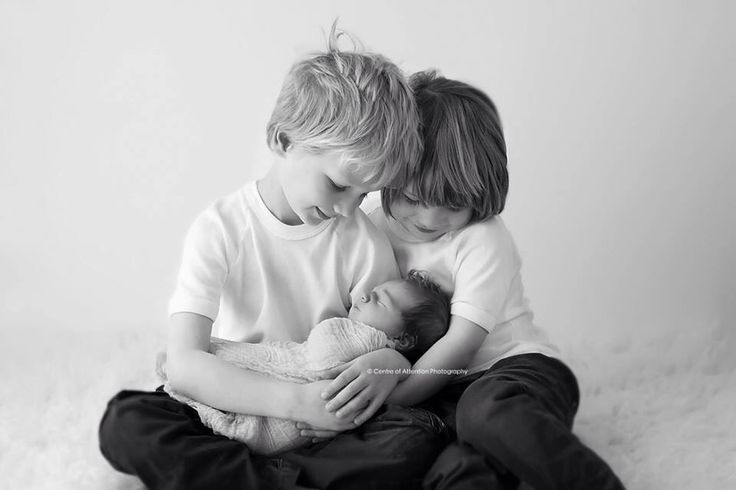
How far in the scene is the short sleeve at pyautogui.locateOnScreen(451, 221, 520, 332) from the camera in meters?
1.55

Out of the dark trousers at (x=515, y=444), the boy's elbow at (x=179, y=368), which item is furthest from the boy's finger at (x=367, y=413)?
the boy's elbow at (x=179, y=368)

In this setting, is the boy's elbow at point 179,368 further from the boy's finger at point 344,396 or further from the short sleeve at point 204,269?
the boy's finger at point 344,396

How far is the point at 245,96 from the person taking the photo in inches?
87.2

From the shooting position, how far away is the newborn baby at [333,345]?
4.70 feet

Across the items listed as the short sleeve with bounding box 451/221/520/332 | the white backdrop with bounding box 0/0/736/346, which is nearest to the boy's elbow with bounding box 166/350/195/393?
the short sleeve with bounding box 451/221/520/332

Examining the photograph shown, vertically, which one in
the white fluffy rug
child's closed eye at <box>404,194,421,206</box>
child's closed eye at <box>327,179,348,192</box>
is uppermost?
child's closed eye at <box>327,179,348,192</box>

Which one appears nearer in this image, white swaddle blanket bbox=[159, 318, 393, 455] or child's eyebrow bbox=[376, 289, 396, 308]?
white swaddle blanket bbox=[159, 318, 393, 455]

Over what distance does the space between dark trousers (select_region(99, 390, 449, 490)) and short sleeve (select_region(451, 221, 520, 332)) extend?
215mm

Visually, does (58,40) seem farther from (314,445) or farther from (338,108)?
(314,445)

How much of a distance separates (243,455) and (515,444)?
39cm

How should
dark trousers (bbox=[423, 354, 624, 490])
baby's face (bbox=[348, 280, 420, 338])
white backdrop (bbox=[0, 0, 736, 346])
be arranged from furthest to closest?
white backdrop (bbox=[0, 0, 736, 346]) → baby's face (bbox=[348, 280, 420, 338]) → dark trousers (bbox=[423, 354, 624, 490])

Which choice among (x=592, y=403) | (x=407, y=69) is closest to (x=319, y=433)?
(x=592, y=403)

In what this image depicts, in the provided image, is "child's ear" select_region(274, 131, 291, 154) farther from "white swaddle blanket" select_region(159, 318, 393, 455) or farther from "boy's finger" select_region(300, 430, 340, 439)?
"boy's finger" select_region(300, 430, 340, 439)

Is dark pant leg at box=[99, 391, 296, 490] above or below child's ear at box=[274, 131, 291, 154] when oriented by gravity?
below
